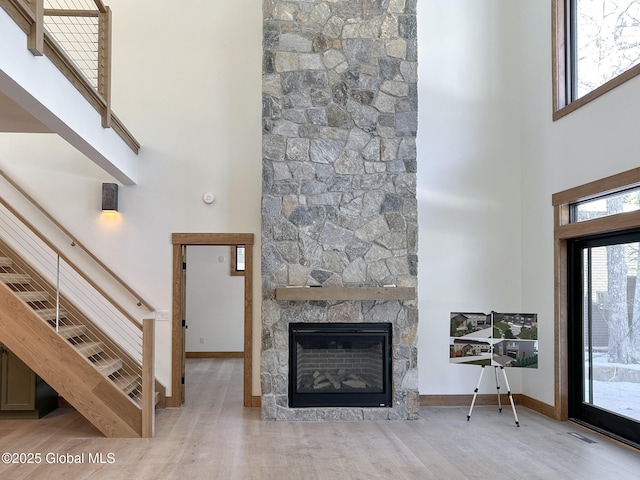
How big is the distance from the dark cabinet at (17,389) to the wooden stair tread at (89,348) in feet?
2.13

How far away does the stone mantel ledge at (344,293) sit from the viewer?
6699 mm

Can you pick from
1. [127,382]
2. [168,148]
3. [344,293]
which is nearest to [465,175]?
[344,293]

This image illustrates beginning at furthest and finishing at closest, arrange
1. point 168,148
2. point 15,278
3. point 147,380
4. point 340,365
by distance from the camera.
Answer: point 168,148
point 340,365
point 15,278
point 147,380

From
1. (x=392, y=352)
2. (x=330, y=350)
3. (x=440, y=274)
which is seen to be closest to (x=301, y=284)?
(x=330, y=350)

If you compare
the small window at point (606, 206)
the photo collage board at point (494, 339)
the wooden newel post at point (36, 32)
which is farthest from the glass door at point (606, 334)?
the wooden newel post at point (36, 32)

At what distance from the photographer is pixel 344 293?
6.75m

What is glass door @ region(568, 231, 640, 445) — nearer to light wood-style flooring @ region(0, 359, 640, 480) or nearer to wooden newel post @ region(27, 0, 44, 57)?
light wood-style flooring @ region(0, 359, 640, 480)

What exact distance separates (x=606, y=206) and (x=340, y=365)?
312cm

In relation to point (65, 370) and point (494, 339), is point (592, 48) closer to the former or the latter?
point (494, 339)

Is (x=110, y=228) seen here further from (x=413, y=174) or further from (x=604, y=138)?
(x=604, y=138)

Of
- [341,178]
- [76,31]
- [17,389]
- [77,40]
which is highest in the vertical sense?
[76,31]

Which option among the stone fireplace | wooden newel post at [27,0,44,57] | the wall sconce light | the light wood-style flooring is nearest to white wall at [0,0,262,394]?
the wall sconce light

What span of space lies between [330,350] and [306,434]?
1.07 metres

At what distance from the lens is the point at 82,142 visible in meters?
5.18
